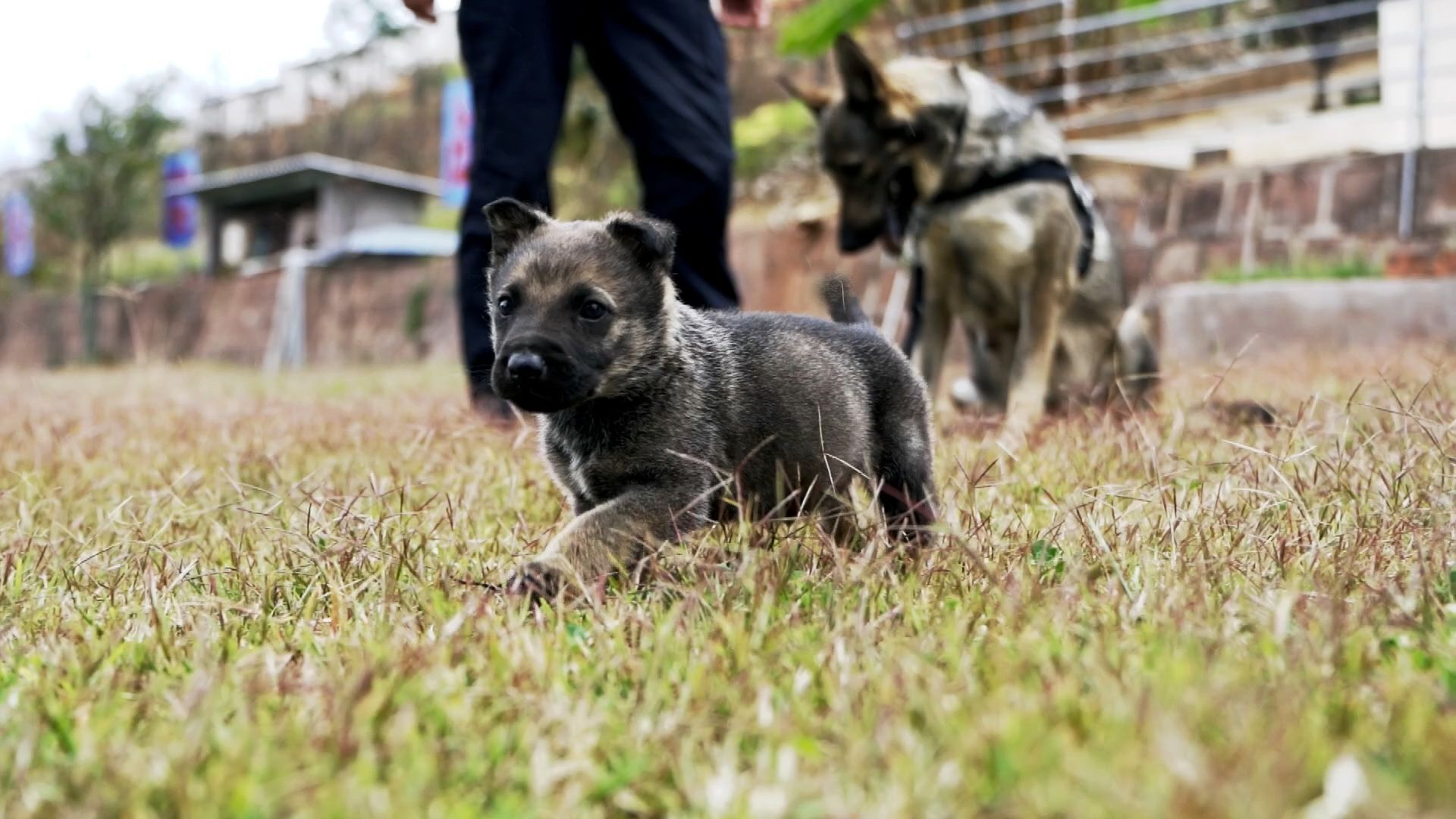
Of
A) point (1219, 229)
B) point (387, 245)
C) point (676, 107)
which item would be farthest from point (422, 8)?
point (387, 245)

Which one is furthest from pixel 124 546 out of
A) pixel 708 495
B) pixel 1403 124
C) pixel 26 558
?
pixel 1403 124

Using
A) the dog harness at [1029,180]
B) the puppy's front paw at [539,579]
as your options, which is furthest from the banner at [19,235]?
the puppy's front paw at [539,579]

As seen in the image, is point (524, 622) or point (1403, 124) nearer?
point (524, 622)

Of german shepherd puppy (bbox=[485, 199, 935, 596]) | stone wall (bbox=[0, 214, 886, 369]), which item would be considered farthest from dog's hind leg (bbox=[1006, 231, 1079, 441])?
stone wall (bbox=[0, 214, 886, 369])

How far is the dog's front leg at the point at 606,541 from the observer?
2.23m

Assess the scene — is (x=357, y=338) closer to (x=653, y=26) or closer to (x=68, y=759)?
(x=653, y=26)

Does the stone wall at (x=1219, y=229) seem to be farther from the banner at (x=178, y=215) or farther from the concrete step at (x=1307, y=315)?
the banner at (x=178, y=215)

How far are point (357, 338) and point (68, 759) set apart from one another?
1652 centimetres

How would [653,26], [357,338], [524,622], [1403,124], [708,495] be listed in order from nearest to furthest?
[524,622] < [708,495] < [653,26] < [1403,124] < [357,338]

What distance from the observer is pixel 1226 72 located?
12.2m

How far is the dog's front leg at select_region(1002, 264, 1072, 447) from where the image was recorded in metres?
5.20

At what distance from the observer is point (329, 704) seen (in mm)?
1555

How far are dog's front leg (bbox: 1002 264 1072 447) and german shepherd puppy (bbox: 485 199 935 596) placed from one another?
2312 mm

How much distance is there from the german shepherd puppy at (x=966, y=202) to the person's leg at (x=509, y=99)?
3.94 feet
